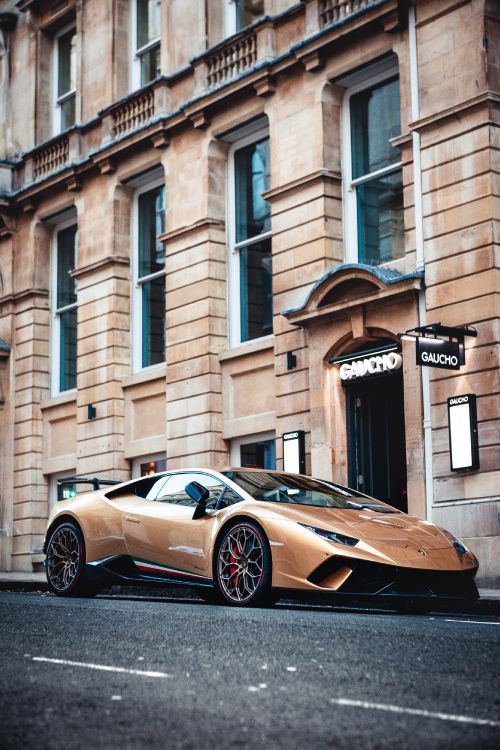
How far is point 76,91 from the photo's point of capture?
26.4 m

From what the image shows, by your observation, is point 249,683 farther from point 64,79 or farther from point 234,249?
point 64,79

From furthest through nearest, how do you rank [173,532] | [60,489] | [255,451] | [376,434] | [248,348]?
[60,489] → [255,451] → [248,348] → [376,434] → [173,532]

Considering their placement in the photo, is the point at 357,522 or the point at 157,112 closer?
the point at 357,522

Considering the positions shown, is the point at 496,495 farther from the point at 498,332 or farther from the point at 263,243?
the point at 263,243

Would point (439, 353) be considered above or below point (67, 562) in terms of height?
above

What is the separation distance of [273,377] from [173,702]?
1494 cm

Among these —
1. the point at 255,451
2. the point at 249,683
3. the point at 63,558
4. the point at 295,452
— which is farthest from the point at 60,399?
the point at 249,683

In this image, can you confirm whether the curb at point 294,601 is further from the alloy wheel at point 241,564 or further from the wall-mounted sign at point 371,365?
the wall-mounted sign at point 371,365

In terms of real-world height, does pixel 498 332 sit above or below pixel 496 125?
below

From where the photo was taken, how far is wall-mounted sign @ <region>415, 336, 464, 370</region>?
601 inches

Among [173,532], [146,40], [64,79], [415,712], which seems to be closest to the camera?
[415,712]

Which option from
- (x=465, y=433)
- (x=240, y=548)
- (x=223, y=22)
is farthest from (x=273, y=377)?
(x=240, y=548)

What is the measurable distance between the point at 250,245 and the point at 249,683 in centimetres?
1605

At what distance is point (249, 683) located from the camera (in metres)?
5.73
